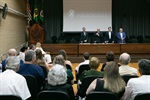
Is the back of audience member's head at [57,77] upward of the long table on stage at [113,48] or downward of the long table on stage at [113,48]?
downward

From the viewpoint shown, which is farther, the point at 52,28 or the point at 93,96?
the point at 52,28

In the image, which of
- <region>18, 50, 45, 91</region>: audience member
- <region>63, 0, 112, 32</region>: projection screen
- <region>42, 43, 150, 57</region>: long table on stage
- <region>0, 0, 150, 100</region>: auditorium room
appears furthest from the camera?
<region>63, 0, 112, 32</region>: projection screen

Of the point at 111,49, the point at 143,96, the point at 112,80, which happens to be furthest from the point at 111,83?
the point at 111,49

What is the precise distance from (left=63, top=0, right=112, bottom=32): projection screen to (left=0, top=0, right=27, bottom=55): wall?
2.53 m

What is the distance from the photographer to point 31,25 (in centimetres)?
1252

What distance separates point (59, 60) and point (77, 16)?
8.94 meters

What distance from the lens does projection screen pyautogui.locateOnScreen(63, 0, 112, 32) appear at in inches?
491

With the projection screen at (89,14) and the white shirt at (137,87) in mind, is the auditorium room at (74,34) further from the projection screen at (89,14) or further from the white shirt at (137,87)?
the white shirt at (137,87)

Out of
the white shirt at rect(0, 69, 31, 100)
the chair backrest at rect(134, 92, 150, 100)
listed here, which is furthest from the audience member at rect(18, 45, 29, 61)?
the chair backrest at rect(134, 92, 150, 100)

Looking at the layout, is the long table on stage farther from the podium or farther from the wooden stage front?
the podium

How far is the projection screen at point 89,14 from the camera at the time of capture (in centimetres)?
1248

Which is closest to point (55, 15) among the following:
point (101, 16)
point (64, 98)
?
point (101, 16)

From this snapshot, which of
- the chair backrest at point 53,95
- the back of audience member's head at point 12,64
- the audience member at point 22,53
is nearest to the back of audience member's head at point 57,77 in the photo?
the chair backrest at point 53,95

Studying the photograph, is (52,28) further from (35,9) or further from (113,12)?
(113,12)
